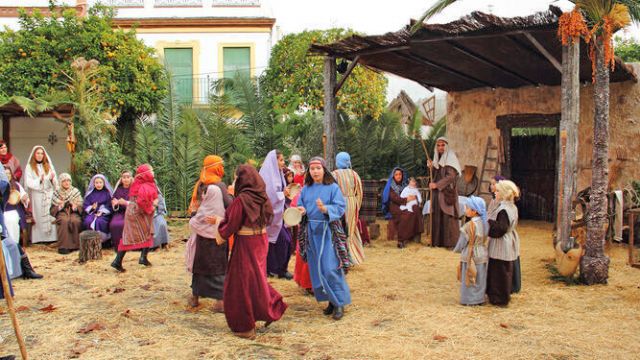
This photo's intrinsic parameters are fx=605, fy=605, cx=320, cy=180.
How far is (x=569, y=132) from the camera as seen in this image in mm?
7406

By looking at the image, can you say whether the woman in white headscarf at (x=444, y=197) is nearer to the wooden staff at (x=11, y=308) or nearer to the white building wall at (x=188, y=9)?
the wooden staff at (x=11, y=308)

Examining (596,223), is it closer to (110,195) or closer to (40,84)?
(110,195)

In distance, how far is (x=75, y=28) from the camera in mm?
14992

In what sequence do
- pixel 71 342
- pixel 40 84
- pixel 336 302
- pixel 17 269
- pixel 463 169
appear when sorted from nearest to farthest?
pixel 71 342
pixel 336 302
pixel 17 269
pixel 463 169
pixel 40 84

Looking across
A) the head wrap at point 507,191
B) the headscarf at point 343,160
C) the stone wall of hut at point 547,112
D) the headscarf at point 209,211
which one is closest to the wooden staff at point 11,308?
the headscarf at point 209,211

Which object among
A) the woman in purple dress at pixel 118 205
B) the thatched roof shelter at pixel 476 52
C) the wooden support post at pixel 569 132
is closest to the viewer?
the wooden support post at pixel 569 132

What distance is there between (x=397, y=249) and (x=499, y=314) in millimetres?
4116

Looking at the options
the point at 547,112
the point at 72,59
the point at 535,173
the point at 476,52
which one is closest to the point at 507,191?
the point at 476,52

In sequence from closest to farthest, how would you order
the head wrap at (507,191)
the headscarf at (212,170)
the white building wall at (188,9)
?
the headscarf at (212,170)
the head wrap at (507,191)
the white building wall at (188,9)

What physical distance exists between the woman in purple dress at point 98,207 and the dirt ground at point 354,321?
1.79 metres

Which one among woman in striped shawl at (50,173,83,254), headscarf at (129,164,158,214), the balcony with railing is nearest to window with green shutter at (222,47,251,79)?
the balcony with railing

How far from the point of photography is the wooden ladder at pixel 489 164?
42.9ft

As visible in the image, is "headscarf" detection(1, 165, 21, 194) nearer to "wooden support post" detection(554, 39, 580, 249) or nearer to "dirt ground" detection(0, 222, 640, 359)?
"dirt ground" detection(0, 222, 640, 359)

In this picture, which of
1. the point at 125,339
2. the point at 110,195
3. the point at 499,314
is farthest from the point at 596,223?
the point at 110,195
